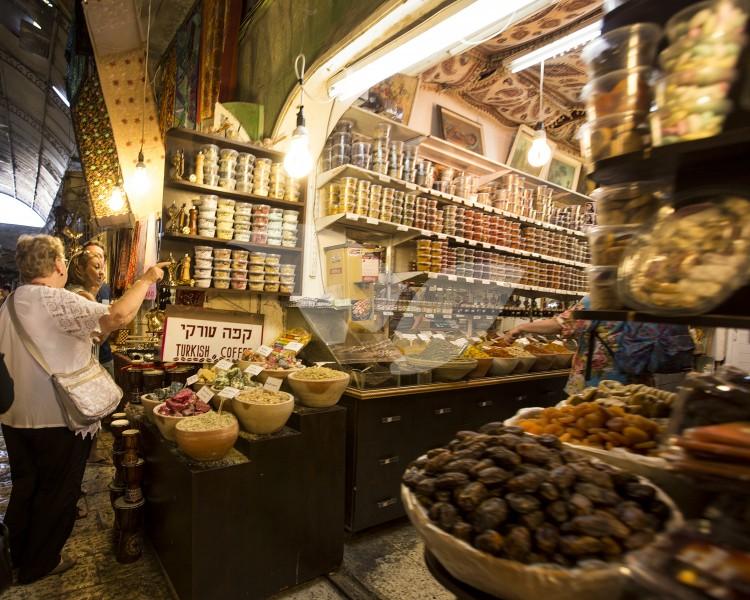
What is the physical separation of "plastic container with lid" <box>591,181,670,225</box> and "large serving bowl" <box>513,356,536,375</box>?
2.62 m

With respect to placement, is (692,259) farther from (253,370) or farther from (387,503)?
(387,503)

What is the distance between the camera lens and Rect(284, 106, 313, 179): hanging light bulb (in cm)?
300

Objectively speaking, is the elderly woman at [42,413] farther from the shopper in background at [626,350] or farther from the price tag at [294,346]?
the shopper in background at [626,350]

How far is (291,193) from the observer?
361 centimetres

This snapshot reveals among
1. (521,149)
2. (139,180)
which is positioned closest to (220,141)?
(139,180)

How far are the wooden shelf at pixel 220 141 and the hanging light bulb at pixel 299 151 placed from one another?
0.61 meters

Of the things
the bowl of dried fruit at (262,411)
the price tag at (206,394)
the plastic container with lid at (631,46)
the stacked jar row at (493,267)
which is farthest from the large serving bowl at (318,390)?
the stacked jar row at (493,267)

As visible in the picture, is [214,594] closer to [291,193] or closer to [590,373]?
[590,373]

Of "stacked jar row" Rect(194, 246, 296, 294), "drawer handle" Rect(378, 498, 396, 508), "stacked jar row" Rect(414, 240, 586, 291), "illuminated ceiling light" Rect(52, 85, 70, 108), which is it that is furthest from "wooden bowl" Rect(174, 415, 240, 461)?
"illuminated ceiling light" Rect(52, 85, 70, 108)

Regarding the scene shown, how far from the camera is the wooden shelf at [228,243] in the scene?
317cm

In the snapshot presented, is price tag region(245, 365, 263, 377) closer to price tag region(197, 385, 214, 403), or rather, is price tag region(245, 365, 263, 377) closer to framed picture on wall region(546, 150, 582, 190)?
price tag region(197, 385, 214, 403)

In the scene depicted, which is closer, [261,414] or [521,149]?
[261,414]

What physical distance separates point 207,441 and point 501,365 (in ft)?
7.59

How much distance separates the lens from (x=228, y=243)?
11.0ft
